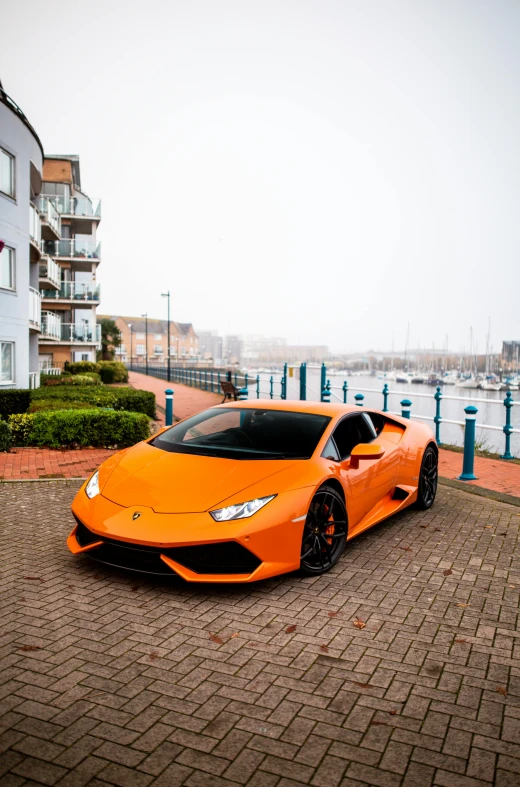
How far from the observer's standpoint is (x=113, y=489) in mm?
4949

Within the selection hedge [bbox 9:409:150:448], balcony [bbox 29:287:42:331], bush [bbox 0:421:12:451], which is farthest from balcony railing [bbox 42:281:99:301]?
bush [bbox 0:421:12:451]

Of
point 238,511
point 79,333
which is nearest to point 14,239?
point 238,511

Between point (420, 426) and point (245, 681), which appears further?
point (420, 426)

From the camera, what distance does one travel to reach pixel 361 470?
5602 millimetres

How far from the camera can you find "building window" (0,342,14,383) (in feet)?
61.7

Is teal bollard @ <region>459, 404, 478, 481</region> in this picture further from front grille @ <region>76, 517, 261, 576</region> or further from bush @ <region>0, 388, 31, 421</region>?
bush @ <region>0, 388, 31, 421</region>

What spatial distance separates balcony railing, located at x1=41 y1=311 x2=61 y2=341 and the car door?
27.4 metres

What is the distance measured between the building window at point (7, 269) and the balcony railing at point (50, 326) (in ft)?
39.2

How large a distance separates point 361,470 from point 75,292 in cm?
3758

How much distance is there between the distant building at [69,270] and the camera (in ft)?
123

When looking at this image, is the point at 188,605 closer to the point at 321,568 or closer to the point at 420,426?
the point at 321,568

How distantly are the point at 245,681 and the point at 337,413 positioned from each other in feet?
9.88

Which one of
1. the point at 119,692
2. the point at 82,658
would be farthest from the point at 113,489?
the point at 119,692

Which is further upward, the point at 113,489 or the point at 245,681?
the point at 113,489
